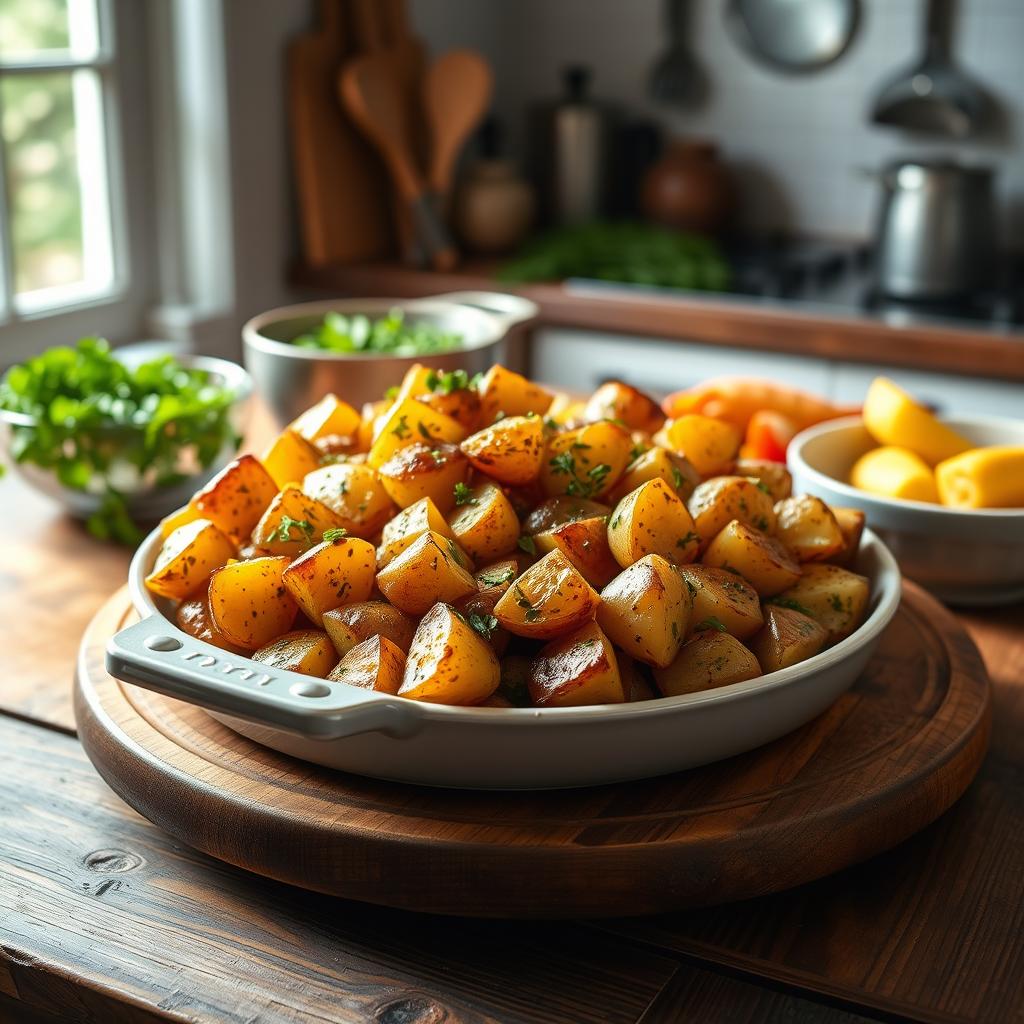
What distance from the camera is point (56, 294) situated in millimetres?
2527

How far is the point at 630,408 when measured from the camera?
114 centimetres

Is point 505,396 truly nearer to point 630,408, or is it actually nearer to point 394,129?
point 630,408

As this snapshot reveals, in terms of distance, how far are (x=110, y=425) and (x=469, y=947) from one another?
780mm

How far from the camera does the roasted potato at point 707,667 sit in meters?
0.79

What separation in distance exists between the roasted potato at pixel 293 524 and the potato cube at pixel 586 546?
15 centimetres

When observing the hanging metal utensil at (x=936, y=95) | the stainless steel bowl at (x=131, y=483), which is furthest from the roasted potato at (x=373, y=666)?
the hanging metal utensil at (x=936, y=95)

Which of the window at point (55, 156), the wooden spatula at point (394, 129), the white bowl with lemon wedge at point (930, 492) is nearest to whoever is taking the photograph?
the white bowl with lemon wedge at point (930, 492)

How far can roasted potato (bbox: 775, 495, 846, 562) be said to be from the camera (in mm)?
954

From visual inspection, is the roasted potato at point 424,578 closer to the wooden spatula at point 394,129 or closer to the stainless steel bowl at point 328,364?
the stainless steel bowl at point 328,364

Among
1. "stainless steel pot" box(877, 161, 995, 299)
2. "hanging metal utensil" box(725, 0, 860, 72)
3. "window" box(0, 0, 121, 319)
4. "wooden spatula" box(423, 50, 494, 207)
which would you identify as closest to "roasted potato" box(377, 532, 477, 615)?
"window" box(0, 0, 121, 319)

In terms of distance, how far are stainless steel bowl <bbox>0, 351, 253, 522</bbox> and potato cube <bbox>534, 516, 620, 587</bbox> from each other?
64 cm

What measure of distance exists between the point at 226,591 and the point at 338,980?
0.87ft

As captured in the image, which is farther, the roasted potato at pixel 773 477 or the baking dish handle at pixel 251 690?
the roasted potato at pixel 773 477

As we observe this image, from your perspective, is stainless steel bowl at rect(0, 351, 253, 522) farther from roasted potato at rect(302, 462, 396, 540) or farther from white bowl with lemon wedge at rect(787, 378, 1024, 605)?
white bowl with lemon wedge at rect(787, 378, 1024, 605)
